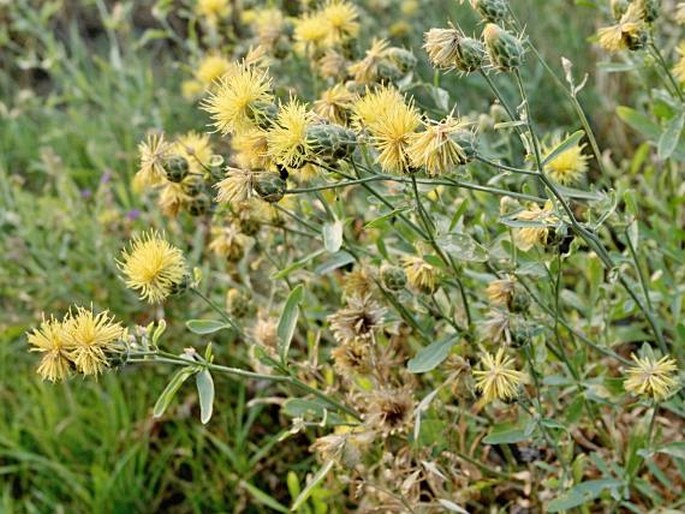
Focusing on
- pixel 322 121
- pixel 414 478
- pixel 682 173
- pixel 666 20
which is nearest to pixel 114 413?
pixel 414 478

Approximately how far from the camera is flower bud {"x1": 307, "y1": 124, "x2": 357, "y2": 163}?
138 centimetres

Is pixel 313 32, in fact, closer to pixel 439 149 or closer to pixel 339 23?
pixel 339 23

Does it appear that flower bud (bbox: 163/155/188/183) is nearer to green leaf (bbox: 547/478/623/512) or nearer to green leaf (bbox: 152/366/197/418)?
green leaf (bbox: 152/366/197/418)

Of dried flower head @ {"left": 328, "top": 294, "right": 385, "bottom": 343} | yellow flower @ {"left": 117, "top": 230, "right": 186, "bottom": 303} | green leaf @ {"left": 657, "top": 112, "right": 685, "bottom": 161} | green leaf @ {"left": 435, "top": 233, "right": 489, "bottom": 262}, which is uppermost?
yellow flower @ {"left": 117, "top": 230, "right": 186, "bottom": 303}

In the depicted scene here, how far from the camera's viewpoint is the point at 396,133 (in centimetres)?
139

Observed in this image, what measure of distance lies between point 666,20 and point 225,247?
1990mm

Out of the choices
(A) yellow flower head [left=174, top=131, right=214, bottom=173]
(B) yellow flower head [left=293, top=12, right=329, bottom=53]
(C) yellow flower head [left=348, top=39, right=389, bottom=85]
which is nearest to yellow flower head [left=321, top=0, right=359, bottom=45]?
(B) yellow flower head [left=293, top=12, right=329, bottom=53]

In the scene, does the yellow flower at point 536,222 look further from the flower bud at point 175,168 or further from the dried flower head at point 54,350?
the dried flower head at point 54,350

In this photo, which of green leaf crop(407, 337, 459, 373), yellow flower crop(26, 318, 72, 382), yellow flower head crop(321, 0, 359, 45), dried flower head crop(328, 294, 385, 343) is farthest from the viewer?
yellow flower head crop(321, 0, 359, 45)

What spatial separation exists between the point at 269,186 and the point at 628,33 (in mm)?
669

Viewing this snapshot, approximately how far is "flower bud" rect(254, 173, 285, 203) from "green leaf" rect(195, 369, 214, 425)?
0.28 m

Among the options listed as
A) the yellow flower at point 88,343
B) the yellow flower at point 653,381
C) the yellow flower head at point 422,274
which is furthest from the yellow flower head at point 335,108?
the yellow flower at point 653,381

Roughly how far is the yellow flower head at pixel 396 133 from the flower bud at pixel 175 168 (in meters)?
0.46

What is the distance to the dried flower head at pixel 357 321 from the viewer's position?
1765 millimetres
